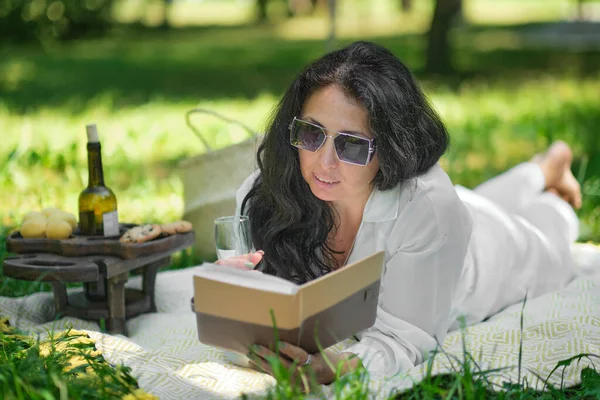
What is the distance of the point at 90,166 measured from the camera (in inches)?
159

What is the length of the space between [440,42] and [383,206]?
1036 cm

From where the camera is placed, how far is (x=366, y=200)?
11.2 feet

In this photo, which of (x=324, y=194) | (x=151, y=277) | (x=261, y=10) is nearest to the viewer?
(x=324, y=194)

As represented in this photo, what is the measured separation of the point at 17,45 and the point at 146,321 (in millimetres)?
15756

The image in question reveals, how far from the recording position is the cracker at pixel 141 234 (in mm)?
3854

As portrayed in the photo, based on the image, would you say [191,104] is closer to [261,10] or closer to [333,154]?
[333,154]

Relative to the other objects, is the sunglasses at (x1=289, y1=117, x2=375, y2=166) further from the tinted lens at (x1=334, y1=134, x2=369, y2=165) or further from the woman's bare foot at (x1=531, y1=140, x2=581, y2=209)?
the woman's bare foot at (x1=531, y1=140, x2=581, y2=209)

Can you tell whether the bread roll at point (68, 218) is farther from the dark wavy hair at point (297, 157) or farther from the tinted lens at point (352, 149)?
the tinted lens at point (352, 149)

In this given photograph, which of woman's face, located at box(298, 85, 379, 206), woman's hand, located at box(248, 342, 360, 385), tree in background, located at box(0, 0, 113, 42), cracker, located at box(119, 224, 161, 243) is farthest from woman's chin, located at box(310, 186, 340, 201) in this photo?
tree in background, located at box(0, 0, 113, 42)

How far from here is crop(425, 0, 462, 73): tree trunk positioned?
42.1 feet

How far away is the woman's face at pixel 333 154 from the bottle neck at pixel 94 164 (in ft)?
3.78

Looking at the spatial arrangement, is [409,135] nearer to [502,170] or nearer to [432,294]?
[432,294]

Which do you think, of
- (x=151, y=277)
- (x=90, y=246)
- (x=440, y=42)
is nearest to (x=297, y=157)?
(x=90, y=246)

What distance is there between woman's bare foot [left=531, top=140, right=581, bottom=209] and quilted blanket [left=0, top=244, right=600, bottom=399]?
2.20 feet
